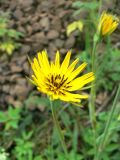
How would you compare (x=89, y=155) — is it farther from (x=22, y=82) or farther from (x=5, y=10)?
(x=5, y=10)

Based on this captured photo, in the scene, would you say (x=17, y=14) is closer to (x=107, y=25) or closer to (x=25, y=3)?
(x=25, y=3)

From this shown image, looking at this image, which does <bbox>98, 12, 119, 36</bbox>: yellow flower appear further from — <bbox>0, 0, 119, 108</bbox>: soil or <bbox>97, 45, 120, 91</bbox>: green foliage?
<bbox>0, 0, 119, 108</bbox>: soil

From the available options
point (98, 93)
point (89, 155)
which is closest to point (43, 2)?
point (98, 93)

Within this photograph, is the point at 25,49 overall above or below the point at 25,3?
below

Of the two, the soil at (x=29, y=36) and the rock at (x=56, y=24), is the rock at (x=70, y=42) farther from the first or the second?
the rock at (x=56, y=24)

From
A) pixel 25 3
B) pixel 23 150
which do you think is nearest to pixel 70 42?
pixel 25 3

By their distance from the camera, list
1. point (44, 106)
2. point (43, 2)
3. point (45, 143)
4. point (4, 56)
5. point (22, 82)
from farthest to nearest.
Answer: point (43, 2) < point (4, 56) < point (22, 82) < point (44, 106) < point (45, 143)
